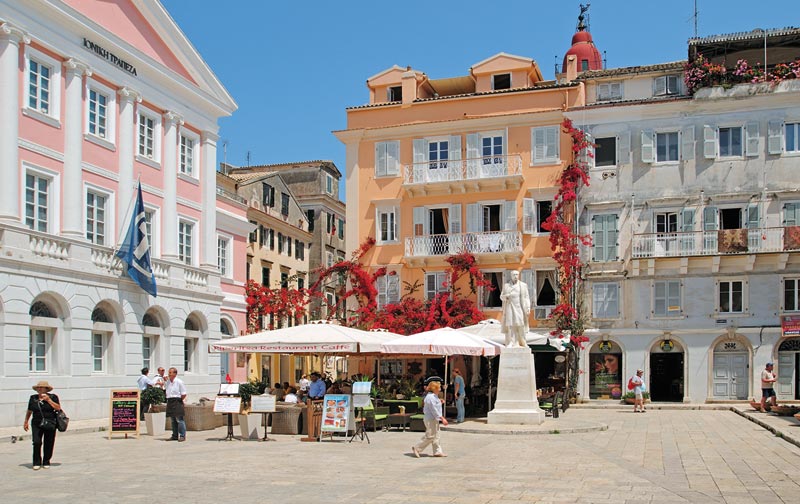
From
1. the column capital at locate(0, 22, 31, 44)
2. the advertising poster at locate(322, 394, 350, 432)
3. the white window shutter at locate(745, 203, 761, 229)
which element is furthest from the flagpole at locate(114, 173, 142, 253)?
the white window shutter at locate(745, 203, 761, 229)

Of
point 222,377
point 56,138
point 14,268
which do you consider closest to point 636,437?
point 14,268

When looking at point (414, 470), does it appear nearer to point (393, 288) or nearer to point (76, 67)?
A: point (76, 67)

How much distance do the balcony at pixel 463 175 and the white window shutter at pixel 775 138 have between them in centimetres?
995

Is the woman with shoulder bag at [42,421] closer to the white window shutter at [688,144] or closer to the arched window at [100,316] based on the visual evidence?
the arched window at [100,316]

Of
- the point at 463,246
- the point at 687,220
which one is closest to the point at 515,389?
the point at 687,220

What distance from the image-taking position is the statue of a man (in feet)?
76.5

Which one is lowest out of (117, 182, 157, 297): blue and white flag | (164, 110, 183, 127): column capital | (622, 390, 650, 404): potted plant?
(622, 390, 650, 404): potted plant

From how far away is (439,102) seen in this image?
4150 centimetres

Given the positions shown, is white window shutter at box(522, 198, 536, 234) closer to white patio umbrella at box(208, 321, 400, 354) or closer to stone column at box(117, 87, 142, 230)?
stone column at box(117, 87, 142, 230)

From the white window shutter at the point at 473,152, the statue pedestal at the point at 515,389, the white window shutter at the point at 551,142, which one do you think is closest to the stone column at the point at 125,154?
the statue pedestal at the point at 515,389

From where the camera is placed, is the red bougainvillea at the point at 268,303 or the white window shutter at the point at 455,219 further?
the red bougainvillea at the point at 268,303

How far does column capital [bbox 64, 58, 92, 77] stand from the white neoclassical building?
2013 centimetres

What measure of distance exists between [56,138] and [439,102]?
19.2 m

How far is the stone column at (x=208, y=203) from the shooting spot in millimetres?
34750
